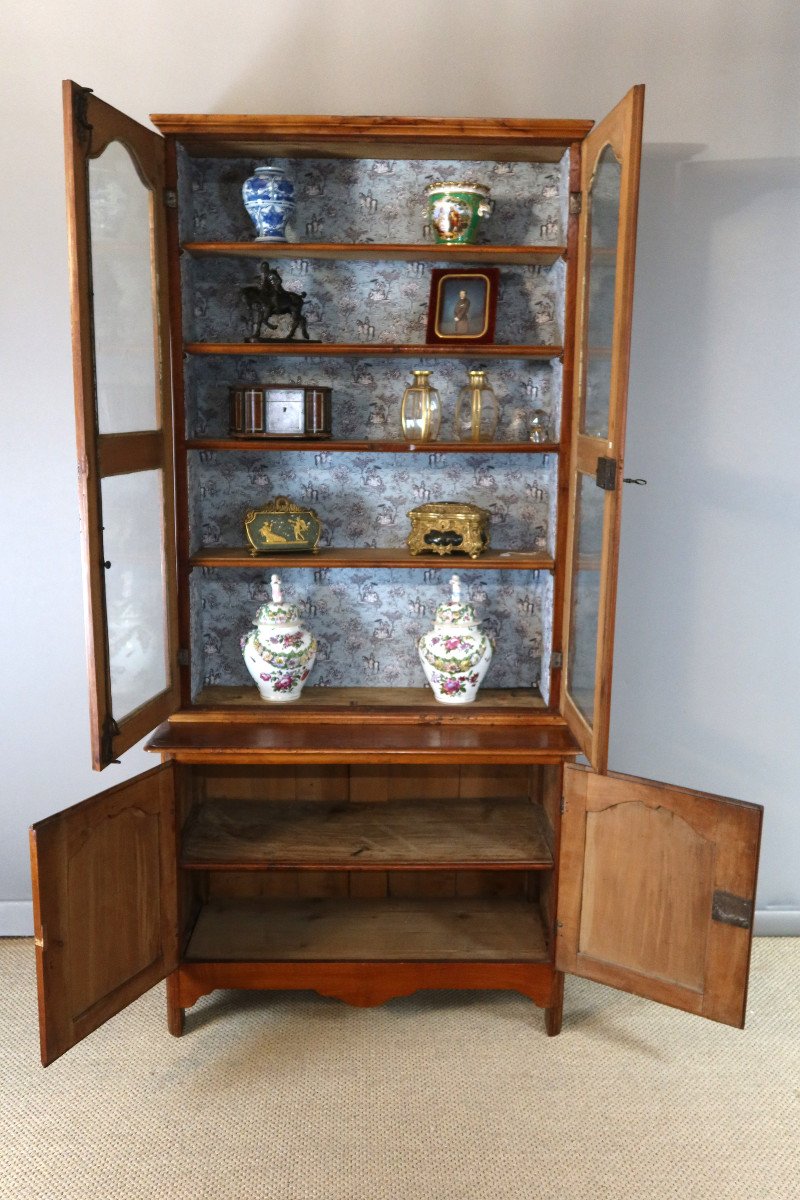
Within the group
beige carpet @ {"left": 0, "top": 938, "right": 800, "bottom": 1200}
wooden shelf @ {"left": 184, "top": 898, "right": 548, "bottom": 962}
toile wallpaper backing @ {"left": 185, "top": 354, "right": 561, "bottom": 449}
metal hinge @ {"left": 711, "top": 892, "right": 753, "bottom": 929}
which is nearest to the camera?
beige carpet @ {"left": 0, "top": 938, "right": 800, "bottom": 1200}

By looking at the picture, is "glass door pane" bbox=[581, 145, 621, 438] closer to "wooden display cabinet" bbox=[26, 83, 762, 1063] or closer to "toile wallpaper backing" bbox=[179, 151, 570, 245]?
"wooden display cabinet" bbox=[26, 83, 762, 1063]

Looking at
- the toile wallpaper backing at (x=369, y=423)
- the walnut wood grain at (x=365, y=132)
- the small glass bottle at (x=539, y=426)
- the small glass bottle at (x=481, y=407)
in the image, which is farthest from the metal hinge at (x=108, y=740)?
the walnut wood grain at (x=365, y=132)

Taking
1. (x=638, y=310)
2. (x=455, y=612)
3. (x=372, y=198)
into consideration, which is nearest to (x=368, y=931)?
(x=455, y=612)

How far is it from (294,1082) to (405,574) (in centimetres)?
127

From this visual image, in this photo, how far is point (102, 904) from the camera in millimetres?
2162

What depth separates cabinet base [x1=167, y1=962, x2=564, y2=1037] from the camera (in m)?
2.47

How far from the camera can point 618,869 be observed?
2.31m

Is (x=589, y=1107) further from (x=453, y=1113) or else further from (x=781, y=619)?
(x=781, y=619)

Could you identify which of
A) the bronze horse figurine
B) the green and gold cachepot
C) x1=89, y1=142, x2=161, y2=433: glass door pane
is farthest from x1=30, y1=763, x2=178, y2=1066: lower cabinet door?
the green and gold cachepot

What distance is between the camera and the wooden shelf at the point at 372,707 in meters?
2.54

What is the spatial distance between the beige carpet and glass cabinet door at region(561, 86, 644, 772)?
77 centimetres

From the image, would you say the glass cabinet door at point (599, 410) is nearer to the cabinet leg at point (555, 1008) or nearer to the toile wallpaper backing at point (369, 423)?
the toile wallpaper backing at point (369, 423)

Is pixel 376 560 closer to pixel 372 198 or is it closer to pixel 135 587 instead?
pixel 135 587

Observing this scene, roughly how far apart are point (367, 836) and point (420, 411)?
1078 mm
